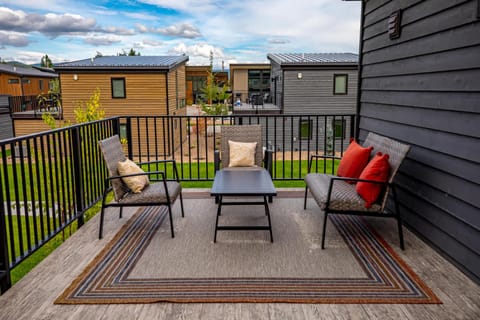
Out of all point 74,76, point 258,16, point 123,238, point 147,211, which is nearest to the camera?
point 123,238

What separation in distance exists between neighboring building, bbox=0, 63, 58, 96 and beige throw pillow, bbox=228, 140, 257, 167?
76.1ft

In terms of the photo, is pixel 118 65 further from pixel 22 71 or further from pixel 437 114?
pixel 437 114

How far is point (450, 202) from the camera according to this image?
2.96 meters

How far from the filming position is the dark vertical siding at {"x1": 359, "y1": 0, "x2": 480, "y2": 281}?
270 cm

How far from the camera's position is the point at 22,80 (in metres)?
25.8

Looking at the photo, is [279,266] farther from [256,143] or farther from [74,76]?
[74,76]

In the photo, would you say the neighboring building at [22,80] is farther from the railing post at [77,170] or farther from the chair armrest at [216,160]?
the chair armrest at [216,160]

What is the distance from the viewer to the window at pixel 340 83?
17.0m

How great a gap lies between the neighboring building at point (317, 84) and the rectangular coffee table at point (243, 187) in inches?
512

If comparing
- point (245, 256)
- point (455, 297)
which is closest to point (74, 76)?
point (245, 256)

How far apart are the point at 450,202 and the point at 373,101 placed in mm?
1888

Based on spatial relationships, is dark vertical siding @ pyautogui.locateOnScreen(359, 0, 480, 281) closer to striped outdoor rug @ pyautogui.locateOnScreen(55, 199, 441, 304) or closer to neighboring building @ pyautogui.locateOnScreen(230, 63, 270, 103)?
striped outdoor rug @ pyautogui.locateOnScreen(55, 199, 441, 304)

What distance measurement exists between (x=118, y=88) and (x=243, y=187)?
1394 cm

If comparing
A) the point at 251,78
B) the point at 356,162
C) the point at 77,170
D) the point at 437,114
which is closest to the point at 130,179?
the point at 77,170
